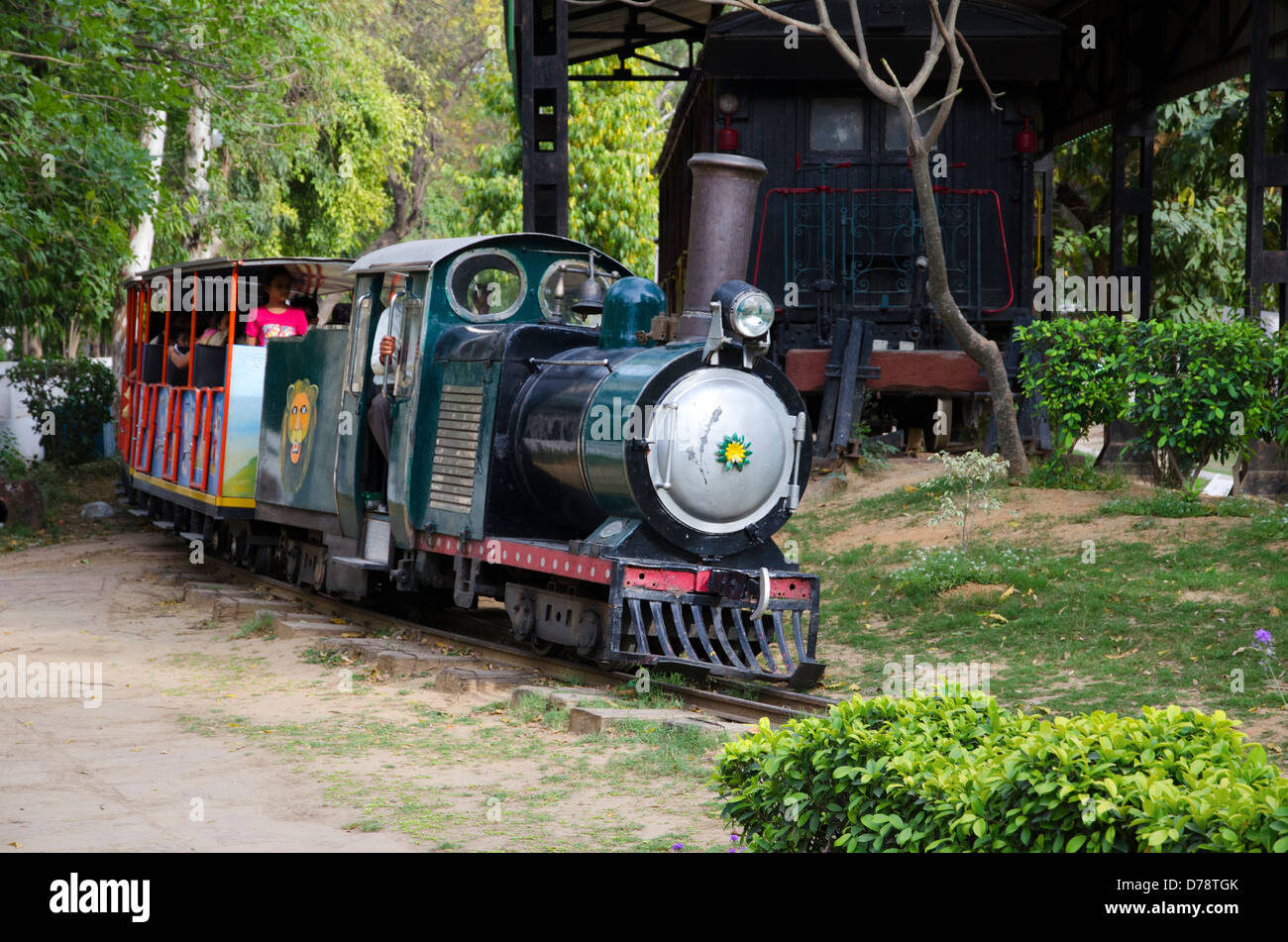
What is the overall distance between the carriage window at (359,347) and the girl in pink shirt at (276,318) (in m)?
2.77

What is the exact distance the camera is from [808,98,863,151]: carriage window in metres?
17.6

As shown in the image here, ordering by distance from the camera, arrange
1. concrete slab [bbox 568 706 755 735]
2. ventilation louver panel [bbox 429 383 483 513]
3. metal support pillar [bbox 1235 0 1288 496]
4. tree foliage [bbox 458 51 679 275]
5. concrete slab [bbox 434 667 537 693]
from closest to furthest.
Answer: concrete slab [bbox 568 706 755 735], concrete slab [bbox 434 667 537 693], ventilation louver panel [bbox 429 383 483 513], metal support pillar [bbox 1235 0 1288 496], tree foliage [bbox 458 51 679 275]

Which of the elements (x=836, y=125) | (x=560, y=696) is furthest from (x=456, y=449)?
(x=836, y=125)

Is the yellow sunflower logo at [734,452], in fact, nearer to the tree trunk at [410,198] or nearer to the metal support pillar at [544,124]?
the metal support pillar at [544,124]

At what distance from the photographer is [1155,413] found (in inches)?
479

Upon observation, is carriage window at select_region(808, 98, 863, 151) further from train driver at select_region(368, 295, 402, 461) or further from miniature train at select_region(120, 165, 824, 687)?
train driver at select_region(368, 295, 402, 461)

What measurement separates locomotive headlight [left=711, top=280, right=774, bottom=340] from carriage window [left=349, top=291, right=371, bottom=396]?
3497 mm

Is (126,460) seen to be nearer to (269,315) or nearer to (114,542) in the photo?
(114,542)

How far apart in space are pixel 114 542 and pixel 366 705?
32.1 feet

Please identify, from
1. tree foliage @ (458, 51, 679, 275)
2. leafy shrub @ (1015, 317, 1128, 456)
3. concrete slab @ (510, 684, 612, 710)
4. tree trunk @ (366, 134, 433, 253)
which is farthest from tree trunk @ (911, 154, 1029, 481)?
tree trunk @ (366, 134, 433, 253)

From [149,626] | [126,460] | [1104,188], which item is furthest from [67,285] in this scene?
[1104,188]

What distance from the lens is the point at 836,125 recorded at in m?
17.6
